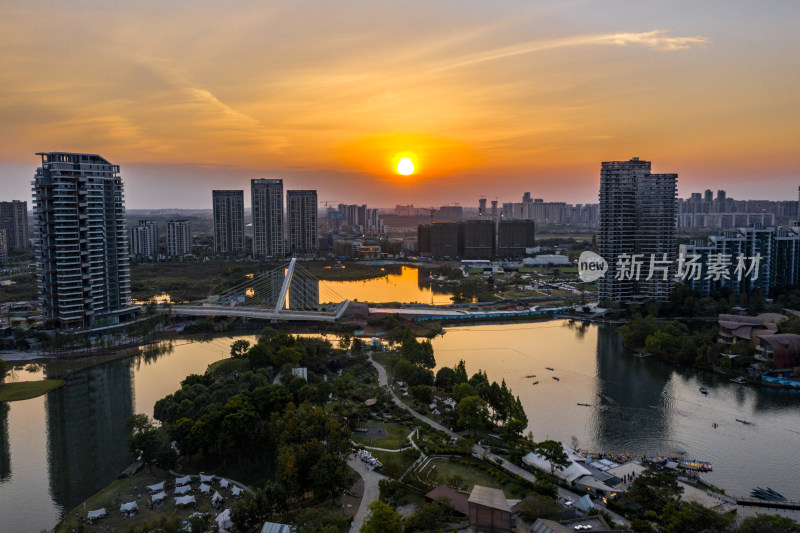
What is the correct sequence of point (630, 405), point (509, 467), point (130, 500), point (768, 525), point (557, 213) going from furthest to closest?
point (557, 213), point (630, 405), point (509, 467), point (130, 500), point (768, 525)

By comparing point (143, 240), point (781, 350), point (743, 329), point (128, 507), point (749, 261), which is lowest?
point (128, 507)

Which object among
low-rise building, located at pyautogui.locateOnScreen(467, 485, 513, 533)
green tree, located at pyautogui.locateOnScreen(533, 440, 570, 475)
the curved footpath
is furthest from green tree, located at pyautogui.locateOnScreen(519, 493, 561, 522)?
green tree, located at pyautogui.locateOnScreen(533, 440, 570, 475)

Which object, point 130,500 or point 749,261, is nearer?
point 130,500

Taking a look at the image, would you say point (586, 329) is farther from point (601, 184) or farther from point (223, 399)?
point (223, 399)

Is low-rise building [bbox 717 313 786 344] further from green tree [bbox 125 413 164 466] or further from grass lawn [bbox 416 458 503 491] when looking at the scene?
green tree [bbox 125 413 164 466]

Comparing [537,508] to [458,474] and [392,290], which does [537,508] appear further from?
[392,290]

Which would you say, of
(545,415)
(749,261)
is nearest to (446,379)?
(545,415)
